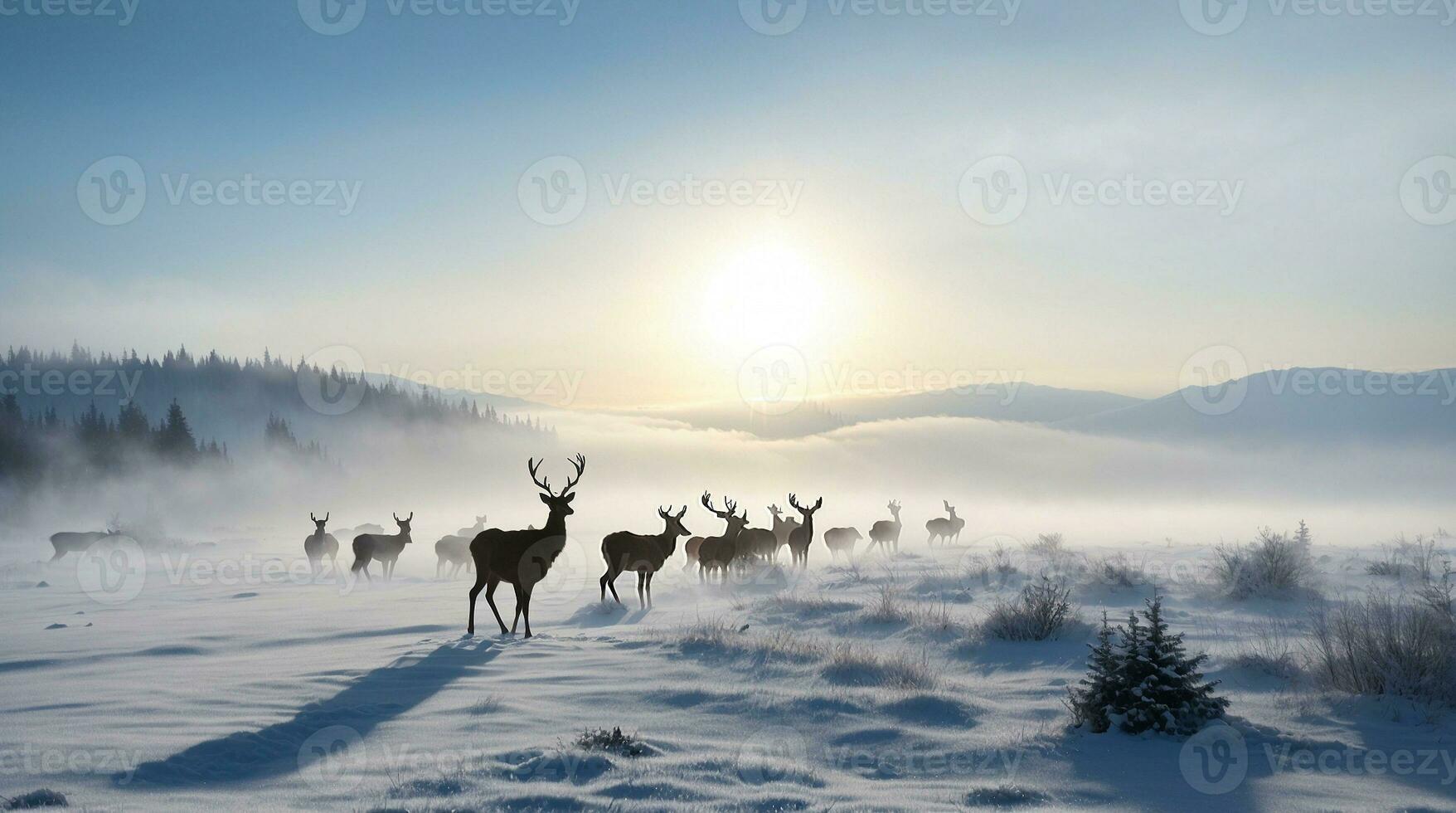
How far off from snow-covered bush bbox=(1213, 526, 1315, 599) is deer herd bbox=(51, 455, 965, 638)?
10.8 m

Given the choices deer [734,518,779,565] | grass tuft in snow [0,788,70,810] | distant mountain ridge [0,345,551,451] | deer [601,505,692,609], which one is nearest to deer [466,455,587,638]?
deer [601,505,692,609]

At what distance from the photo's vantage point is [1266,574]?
49.7ft

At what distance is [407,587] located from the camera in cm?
2217

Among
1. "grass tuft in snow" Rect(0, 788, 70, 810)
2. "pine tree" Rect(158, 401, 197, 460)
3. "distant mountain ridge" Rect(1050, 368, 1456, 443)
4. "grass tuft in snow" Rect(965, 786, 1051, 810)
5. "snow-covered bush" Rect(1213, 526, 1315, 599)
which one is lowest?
"grass tuft in snow" Rect(965, 786, 1051, 810)

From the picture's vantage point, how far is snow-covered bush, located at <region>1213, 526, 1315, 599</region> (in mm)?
14742

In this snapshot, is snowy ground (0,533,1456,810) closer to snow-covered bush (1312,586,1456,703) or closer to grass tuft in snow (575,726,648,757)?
grass tuft in snow (575,726,648,757)

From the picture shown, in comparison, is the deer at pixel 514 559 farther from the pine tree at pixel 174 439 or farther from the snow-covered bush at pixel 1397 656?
the pine tree at pixel 174 439

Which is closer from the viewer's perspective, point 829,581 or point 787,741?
point 787,741

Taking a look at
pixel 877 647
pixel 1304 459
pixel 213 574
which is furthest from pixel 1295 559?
pixel 1304 459

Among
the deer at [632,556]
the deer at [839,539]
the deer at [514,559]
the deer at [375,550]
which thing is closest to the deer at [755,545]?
the deer at [632,556]

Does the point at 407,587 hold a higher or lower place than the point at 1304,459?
lower

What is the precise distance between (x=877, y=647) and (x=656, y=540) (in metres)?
8.21

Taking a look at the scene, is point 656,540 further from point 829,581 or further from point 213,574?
point 213,574

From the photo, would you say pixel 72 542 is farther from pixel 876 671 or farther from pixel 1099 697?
pixel 1099 697
